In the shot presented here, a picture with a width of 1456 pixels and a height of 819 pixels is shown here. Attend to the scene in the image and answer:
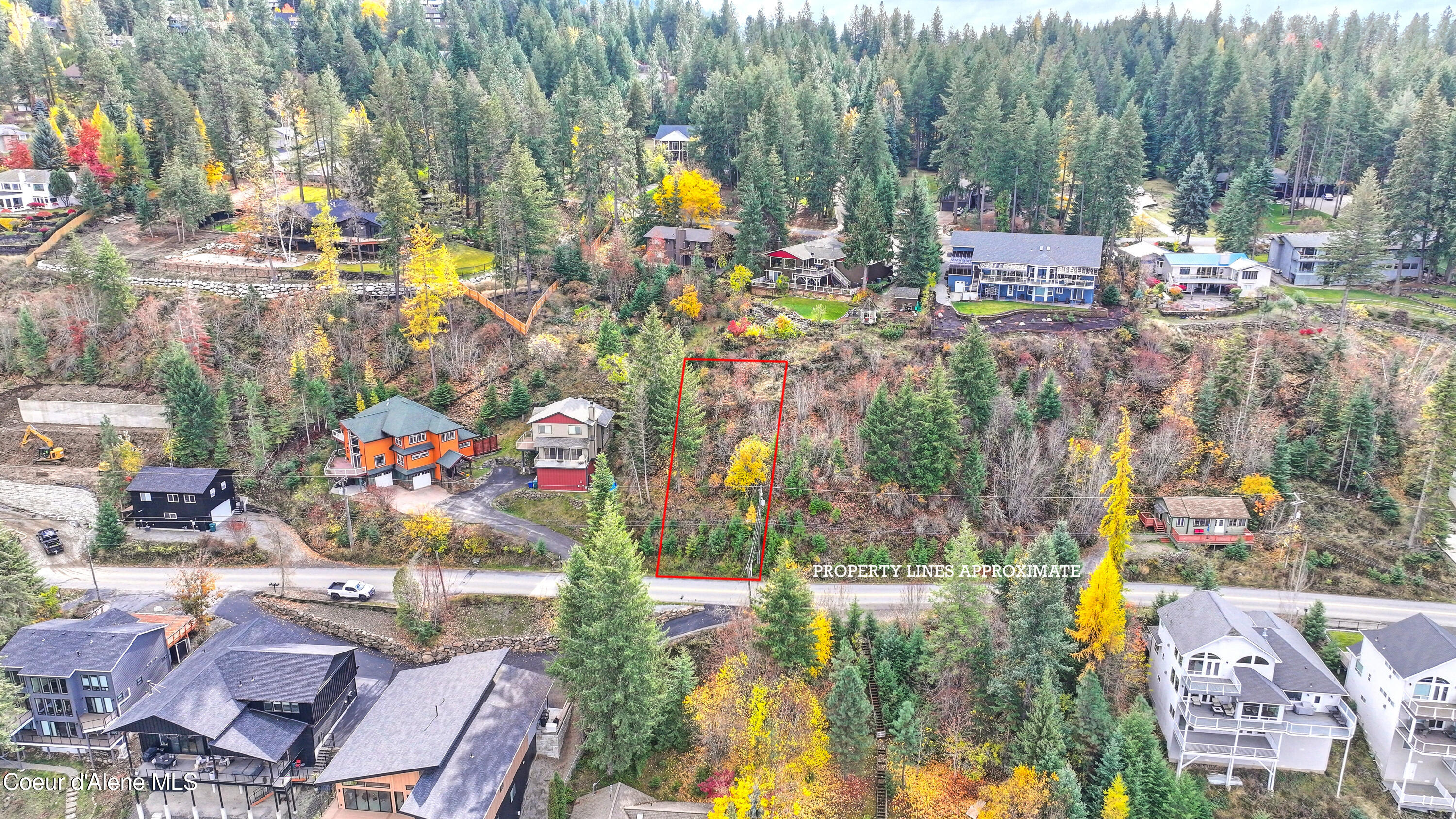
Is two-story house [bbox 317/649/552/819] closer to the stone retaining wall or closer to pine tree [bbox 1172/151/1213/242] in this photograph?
the stone retaining wall

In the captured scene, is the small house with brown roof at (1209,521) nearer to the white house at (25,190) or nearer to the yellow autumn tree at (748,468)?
the yellow autumn tree at (748,468)

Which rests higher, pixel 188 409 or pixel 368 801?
pixel 188 409

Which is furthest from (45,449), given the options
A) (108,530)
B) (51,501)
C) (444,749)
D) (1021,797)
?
(1021,797)

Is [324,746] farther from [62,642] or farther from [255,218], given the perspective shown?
[255,218]

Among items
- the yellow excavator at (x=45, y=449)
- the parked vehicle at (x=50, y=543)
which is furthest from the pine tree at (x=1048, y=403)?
the yellow excavator at (x=45, y=449)

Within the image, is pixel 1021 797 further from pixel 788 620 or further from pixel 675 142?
pixel 675 142
